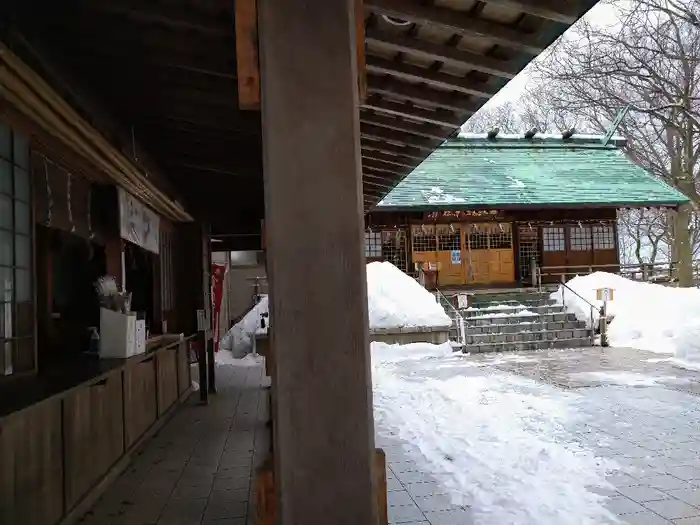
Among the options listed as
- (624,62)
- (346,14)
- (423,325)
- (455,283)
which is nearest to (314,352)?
(346,14)

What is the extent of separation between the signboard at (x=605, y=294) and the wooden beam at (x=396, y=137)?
1212 cm

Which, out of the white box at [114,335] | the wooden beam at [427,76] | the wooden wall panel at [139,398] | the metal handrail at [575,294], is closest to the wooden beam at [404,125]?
the wooden beam at [427,76]

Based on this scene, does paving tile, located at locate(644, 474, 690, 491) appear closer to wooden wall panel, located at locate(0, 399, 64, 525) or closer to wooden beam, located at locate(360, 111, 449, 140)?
wooden beam, located at locate(360, 111, 449, 140)

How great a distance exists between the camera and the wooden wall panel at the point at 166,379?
7414 mm

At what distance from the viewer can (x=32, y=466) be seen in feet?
11.8

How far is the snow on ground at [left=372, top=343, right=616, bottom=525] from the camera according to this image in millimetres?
4480

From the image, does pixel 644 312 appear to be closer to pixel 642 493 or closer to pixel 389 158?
pixel 389 158

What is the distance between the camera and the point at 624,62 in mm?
17688

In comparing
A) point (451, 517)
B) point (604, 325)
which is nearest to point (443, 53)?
Result: point (451, 517)

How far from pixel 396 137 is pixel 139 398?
3945 millimetres

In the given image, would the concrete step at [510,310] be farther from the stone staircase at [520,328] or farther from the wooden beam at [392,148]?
the wooden beam at [392,148]

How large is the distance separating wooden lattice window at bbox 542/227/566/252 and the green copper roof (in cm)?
147

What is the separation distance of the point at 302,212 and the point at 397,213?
66.0ft

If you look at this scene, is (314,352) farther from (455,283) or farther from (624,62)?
(455,283)
